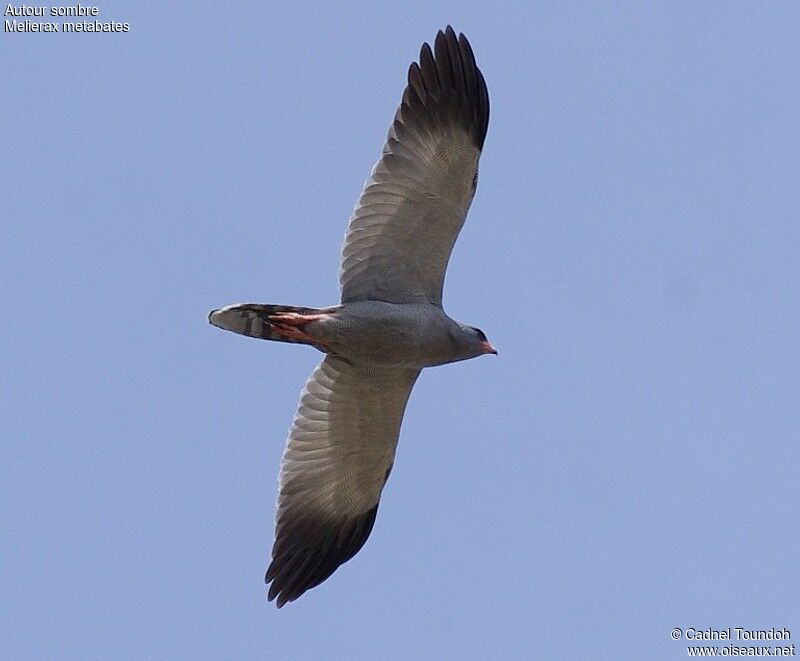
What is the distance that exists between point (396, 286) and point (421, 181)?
956 millimetres

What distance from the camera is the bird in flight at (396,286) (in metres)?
13.4

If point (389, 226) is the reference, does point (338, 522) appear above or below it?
below

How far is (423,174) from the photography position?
1344 centimetres

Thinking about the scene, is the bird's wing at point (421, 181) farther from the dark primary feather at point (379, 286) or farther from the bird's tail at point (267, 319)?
the bird's tail at point (267, 319)

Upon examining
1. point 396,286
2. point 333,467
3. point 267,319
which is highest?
point 396,286

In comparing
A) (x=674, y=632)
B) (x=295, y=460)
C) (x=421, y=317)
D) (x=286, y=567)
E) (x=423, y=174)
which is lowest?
(x=674, y=632)

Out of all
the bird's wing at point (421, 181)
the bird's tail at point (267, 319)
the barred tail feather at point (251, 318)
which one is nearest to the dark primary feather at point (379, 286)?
the bird's wing at point (421, 181)

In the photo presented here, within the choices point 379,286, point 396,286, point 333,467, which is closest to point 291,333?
point 379,286

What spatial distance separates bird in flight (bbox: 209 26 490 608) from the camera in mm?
13445

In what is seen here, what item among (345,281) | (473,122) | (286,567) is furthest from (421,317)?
(286,567)

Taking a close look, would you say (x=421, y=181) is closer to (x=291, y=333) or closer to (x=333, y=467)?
(x=291, y=333)

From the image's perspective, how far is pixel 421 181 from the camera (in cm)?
1345

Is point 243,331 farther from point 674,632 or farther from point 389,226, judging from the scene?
point 674,632

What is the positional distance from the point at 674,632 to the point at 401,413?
3.06 m
